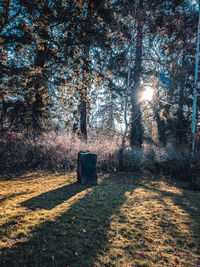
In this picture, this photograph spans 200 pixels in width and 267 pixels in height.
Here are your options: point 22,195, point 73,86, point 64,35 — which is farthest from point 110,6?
point 22,195

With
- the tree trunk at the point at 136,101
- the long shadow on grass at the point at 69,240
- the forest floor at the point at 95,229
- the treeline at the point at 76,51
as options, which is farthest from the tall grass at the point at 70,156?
the long shadow on grass at the point at 69,240

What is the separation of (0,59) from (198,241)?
7.77m

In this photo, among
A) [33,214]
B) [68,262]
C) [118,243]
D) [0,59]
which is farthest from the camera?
[0,59]

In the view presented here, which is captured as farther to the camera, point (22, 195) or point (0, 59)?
point (0, 59)

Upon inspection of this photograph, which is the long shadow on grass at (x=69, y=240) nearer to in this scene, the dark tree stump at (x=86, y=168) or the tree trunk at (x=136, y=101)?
the dark tree stump at (x=86, y=168)

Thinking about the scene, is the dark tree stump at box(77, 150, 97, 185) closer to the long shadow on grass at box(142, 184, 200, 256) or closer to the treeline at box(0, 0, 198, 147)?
the long shadow on grass at box(142, 184, 200, 256)

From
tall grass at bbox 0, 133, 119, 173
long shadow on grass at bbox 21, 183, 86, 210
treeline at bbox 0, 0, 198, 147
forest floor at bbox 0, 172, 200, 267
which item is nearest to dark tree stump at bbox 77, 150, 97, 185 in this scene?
long shadow on grass at bbox 21, 183, 86, 210

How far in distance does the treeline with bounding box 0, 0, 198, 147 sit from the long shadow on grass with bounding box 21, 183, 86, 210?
4.01 meters

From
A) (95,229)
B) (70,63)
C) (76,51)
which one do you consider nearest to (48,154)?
(70,63)

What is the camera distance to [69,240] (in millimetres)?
2404

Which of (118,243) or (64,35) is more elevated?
(64,35)

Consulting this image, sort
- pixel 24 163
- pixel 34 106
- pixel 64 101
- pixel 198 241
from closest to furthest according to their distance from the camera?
pixel 198 241, pixel 24 163, pixel 64 101, pixel 34 106

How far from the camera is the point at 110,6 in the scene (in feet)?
27.9

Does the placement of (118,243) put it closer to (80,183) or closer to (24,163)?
(80,183)
